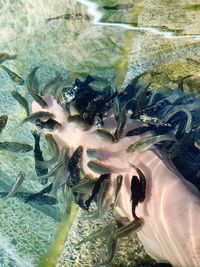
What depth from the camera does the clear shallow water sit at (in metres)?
4.12

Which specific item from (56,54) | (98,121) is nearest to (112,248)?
(98,121)

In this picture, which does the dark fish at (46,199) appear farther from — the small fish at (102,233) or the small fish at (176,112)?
the small fish at (176,112)

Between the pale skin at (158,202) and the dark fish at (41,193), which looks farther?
the dark fish at (41,193)

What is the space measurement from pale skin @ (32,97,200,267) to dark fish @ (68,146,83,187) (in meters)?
0.06

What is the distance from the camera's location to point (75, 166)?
3582 millimetres

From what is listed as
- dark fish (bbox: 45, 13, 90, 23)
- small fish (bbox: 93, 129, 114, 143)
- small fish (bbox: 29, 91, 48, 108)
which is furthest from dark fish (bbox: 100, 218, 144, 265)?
dark fish (bbox: 45, 13, 90, 23)

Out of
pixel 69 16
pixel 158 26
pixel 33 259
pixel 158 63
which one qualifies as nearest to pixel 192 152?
pixel 33 259

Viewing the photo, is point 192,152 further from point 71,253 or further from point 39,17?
point 39,17

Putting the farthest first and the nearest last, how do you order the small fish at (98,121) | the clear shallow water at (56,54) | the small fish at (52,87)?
the clear shallow water at (56,54)
the small fish at (52,87)
the small fish at (98,121)

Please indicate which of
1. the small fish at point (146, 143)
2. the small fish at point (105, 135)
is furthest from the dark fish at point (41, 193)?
the small fish at point (146, 143)

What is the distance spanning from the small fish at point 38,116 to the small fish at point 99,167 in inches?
28.7

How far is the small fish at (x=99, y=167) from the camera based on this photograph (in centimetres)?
324

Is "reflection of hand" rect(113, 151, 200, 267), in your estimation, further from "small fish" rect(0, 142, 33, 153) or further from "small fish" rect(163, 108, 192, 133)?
"small fish" rect(0, 142, 33, 153)

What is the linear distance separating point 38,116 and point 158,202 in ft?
4.56
